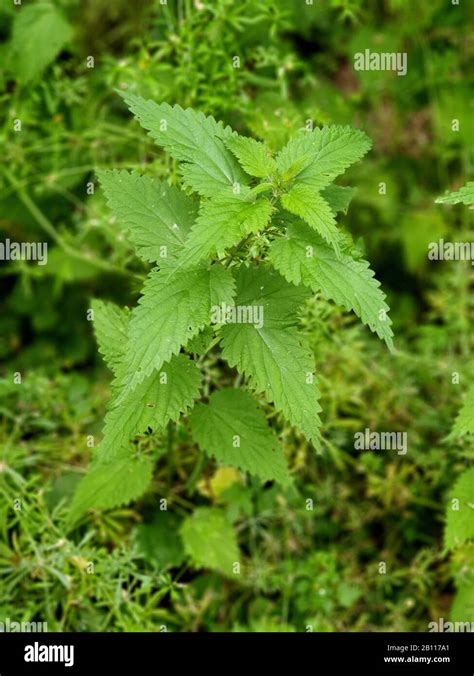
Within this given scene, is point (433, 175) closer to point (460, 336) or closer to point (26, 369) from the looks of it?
point (460, 336)

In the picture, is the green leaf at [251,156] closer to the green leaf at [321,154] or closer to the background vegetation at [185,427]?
the green leaf at [321,154]

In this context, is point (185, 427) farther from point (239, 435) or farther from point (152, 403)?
point (152, 403)

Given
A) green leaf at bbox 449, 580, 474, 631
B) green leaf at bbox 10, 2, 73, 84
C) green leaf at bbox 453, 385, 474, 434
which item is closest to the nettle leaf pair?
green leaf at bbox 453, 385, 474, 434

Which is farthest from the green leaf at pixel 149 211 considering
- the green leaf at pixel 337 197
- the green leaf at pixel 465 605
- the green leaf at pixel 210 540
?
the green leaf at pixel 465 605

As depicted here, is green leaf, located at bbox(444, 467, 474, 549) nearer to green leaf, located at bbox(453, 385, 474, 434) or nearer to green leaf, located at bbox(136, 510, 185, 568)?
green leaf, located at bbox(453, 385, 474, 434)

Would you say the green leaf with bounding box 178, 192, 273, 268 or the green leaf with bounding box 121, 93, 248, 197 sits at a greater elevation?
the green leaf with bounding box 121, 93, 248, 197

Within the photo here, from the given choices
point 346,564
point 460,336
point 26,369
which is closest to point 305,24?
point 460,336

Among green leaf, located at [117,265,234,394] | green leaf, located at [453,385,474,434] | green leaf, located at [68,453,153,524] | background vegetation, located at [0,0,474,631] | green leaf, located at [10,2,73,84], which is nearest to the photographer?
green leaf, located at [117,265,234,394]
